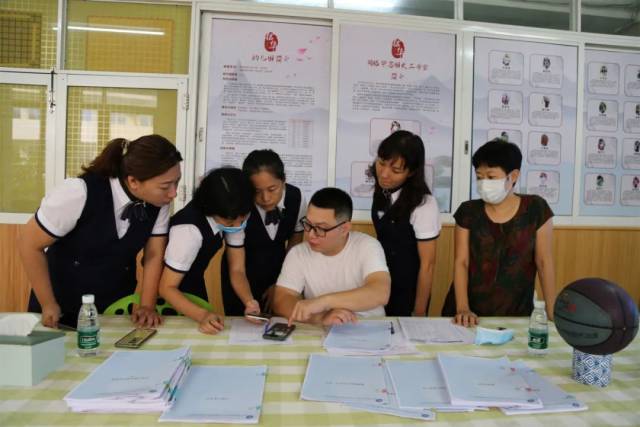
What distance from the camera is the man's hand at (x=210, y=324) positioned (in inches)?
55.9

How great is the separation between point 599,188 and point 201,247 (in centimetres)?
334

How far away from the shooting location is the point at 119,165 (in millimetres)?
1612

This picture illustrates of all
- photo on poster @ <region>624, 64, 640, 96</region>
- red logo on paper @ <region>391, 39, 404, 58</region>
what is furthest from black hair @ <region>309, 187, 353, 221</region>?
photo on poster @ <region>624, 64, 640, 96</region>

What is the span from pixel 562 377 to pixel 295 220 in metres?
1.24

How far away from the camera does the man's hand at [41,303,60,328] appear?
4.70 ft

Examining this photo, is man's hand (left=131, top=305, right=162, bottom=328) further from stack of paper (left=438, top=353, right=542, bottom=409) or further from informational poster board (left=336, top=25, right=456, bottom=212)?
informational poster board (left=336, top=25, right=456, bottom=212)

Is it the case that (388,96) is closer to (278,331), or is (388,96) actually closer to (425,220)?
(425,220)

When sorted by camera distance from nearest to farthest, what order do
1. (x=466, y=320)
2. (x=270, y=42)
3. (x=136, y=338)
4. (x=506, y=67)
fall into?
(x=136, y=338)
(x=466, y=320)
(x=270, y=42)
(x=506, y=67)

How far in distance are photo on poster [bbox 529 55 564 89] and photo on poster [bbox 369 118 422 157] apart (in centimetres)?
102

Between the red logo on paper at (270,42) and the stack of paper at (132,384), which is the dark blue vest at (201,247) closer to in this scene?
the stack of paper at (132,384)

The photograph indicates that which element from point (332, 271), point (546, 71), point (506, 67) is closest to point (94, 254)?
point (332, 271)

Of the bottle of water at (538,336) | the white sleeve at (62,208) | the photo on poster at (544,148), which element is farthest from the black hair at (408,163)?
the photo on poster at (544,148)

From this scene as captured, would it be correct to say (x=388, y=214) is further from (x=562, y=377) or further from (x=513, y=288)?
(x=562, y=377)

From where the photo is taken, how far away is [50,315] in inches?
57.2
